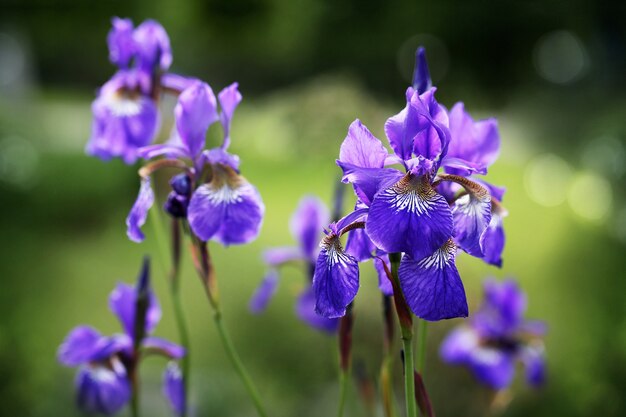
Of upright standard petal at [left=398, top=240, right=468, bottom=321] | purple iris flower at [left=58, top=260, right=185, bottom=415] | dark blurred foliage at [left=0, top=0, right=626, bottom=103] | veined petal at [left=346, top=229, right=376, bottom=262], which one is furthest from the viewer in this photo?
dark blurred foliage at [left=0, top=0, right=626, bottom=103]

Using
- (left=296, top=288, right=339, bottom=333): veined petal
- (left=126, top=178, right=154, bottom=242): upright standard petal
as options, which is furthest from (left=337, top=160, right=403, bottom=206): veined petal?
(left=296, top=288, right=339, bottom=333): veined petal

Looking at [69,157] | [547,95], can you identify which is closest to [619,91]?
[547,95]

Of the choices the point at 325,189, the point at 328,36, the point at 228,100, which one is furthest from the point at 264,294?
the point at 328,36

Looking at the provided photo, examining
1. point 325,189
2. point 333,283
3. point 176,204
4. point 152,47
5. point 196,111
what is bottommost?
point 333,283

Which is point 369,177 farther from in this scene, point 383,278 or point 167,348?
point 167,348

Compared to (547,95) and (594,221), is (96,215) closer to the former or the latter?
(594,221)

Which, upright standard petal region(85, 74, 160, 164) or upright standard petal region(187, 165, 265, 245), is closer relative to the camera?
upright standard petal region(187, 165, 265, 245)

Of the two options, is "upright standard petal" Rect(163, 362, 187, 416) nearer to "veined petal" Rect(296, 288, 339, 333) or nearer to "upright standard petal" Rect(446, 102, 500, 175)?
"veined petal" Rect(296, 288, 339, 333)
